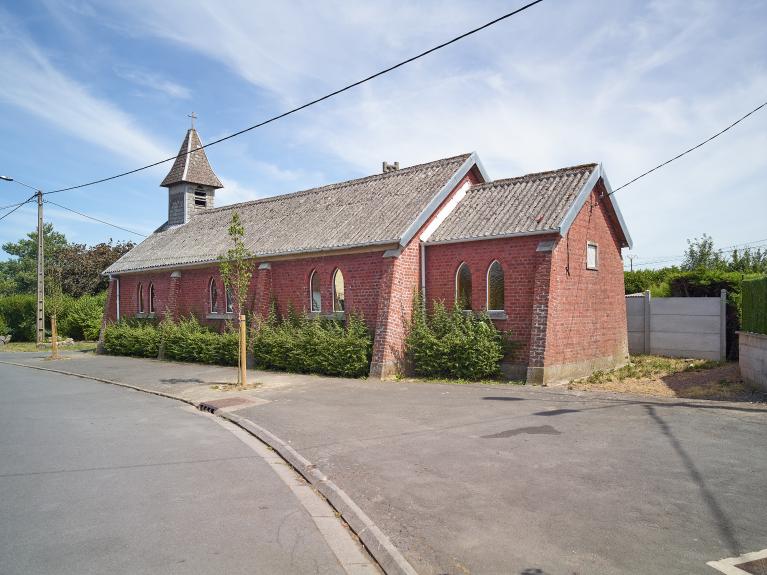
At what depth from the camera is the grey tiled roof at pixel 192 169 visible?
31328 mm

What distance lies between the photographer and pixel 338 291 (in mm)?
18484

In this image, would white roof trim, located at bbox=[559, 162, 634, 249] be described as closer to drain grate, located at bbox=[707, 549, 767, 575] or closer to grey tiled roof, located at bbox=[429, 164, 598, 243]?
grey tiled roof, located at bbox=[429, 164, 598, 243]

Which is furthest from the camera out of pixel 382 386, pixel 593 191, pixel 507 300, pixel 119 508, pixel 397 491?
pixel 593 191

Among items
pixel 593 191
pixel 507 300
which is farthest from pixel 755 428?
pixel 593 191

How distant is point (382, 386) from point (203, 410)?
14.3 feet

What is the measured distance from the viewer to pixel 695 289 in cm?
2003

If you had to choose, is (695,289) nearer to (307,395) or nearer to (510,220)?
(510,220)

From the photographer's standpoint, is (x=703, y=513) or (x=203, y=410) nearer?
(x=703, y=513)

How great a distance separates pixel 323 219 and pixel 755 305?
1369 cm

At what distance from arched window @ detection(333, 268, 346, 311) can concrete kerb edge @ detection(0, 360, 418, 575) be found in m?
7.86

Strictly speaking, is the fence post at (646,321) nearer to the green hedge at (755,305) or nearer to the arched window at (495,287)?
the green hedge at (755,305)

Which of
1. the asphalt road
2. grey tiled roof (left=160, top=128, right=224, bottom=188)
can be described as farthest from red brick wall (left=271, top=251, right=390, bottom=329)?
grey tiled roof (left=160, top=128, right=224, bottom=188)

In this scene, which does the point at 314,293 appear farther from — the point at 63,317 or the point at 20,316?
the point at 20,316

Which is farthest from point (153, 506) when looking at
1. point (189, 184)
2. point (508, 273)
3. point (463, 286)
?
point (189, 184)
